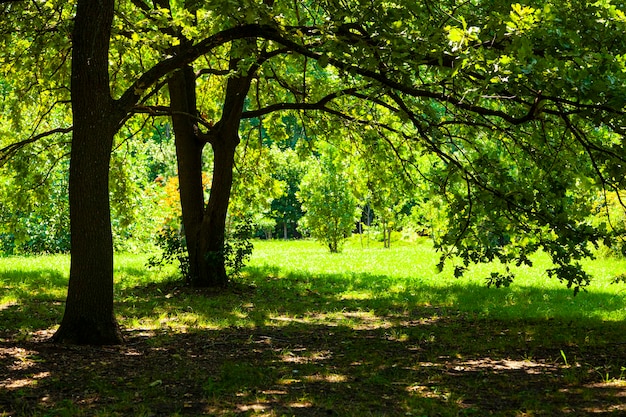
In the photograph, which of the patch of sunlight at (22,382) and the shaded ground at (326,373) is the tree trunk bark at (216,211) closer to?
the shaded ground at (326,373)

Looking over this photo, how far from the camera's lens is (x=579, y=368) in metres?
6.63

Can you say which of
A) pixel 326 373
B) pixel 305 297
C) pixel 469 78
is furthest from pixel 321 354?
pixel 305 297

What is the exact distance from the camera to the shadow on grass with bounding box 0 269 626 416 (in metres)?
5.29

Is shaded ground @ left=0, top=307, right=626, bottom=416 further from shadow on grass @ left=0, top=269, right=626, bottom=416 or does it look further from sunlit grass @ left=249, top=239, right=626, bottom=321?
sunlit grass @ left=249, top=239, right=626, bottom=321

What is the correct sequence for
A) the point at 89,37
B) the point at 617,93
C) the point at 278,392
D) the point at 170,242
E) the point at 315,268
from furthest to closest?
the point at 315,268 → the point at 170,242 → the point at 89,37 → the point at 278,392 → the point at 617,93

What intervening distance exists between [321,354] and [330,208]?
2471 centimetres

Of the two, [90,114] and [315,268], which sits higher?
[90,114]

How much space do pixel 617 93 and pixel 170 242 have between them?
10.4m

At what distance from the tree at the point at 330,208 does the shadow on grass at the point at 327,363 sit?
2017 centimetres

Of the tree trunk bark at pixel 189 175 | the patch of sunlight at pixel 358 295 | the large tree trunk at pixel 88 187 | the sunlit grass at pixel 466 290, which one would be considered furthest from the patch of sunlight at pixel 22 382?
the patch of sunlight at pixel 358 295

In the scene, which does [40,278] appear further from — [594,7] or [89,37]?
[594,7]

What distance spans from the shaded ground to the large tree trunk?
0.40m

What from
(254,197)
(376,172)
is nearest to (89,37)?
(376,172)

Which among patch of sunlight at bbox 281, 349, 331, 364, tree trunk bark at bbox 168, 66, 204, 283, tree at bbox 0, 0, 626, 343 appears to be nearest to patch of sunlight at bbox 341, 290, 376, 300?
tree trunk bark at bbox 168, 66, 204, 283
